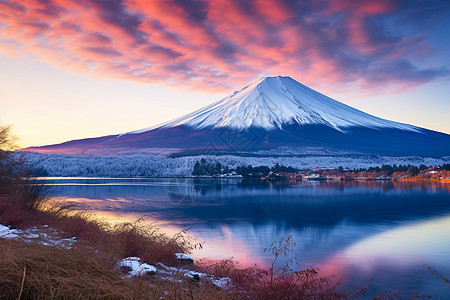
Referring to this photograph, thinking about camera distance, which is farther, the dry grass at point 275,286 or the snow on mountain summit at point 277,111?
the snow on mountain summit at point 277,111

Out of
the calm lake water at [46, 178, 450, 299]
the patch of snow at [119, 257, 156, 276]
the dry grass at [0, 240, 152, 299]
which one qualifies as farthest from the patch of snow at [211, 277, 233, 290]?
the dry grass at [0, 240, 152, 299]

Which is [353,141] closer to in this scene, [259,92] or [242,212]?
[259,92]

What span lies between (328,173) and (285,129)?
2610 inches

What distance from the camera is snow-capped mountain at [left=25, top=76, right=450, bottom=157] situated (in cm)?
11799

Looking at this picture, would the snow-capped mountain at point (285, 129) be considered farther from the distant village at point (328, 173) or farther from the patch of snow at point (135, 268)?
the patch of snow at point (135, 268)

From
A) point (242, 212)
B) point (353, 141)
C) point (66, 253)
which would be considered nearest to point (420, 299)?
point (66, 253)

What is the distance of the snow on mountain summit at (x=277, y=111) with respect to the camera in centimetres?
13362

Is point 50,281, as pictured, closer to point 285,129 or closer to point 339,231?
point 339,231

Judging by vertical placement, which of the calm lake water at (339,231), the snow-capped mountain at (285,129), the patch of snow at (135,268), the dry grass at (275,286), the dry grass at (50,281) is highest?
the snow-capped mountain at (285,129)

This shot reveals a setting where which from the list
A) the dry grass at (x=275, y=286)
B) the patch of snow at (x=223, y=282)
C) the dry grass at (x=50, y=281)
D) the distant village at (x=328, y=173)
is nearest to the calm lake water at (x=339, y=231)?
the dry grass at (x=275, y=286)

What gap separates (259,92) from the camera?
15712cm

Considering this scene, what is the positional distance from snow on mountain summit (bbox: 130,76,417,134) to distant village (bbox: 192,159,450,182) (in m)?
43.8

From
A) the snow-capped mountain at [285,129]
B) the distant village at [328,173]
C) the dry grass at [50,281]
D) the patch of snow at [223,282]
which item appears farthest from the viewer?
the snow-capped mountain at [285,129]

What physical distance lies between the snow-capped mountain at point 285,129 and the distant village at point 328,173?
3582 cm
